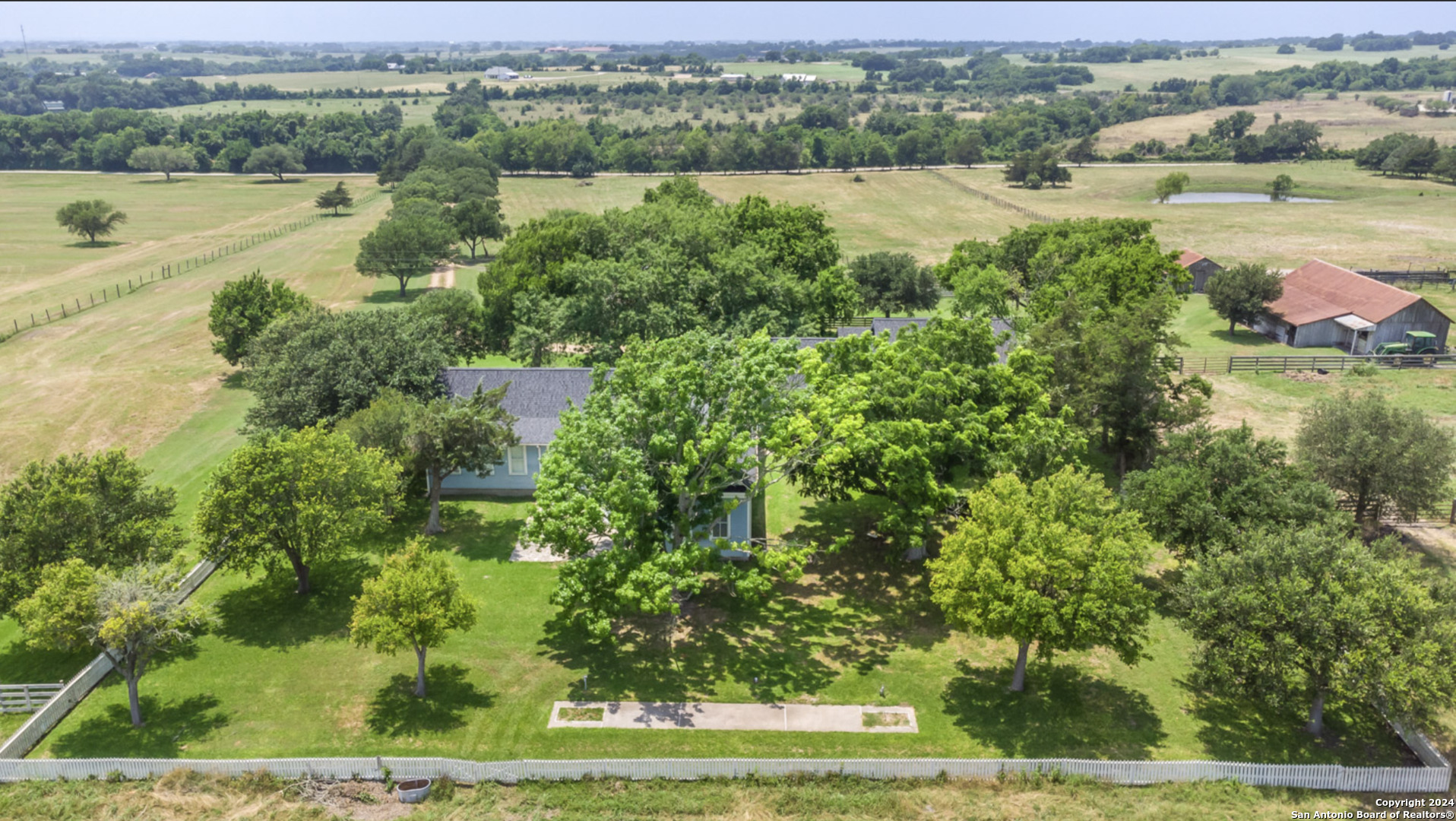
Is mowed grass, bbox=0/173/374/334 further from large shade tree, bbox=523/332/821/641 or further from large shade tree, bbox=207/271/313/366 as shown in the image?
large shade tree, bbox=523/332/821/641

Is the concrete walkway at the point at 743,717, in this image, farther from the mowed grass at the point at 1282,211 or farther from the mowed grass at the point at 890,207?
the mowed grass at the point at 890,207

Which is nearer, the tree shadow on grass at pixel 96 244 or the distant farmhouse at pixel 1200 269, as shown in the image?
the distant farmhouse at pixel 1200 269

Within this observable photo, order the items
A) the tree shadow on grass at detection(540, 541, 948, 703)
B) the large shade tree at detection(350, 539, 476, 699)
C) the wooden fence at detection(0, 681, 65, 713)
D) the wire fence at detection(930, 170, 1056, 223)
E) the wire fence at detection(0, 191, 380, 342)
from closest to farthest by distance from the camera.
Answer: the large shade tree at detection(350, 539, 476, 699) < the wooden fence at detection(0, 681, 65, 713) < the tree shadow on grass at detection(540, 541, 948, 703) < the wire fence at detection(0, 191, 380, 342) < the wire fence at detection(930, 170, 1056, 223)

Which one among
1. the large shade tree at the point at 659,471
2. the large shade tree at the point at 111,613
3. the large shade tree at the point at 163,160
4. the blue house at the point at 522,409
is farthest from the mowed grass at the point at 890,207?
the large shade tree at the point at 163,160

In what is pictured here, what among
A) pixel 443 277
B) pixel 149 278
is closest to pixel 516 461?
pixel 443 277

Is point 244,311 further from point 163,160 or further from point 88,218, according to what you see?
point 163,160

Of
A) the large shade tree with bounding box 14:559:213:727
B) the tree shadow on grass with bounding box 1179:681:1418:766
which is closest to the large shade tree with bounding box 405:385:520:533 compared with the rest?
the large shade tree with bounding box 14:559:213:727
